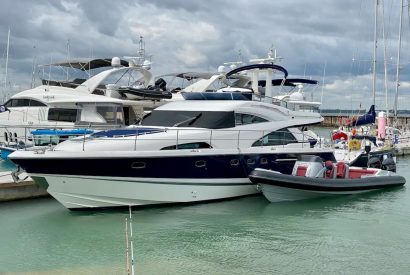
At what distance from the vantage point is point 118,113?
22578 mm

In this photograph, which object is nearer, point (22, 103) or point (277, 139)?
point (277, 139)

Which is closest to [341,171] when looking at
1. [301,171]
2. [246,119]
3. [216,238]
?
[301,171]

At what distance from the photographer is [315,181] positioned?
1417 cm

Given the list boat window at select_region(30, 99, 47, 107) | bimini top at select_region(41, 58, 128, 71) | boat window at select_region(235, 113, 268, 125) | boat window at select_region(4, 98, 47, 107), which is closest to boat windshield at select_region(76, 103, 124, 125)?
boat window at select_region(30, 99, 47, 107)

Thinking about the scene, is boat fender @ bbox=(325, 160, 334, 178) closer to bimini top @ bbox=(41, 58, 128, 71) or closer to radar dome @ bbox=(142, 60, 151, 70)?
radar dome @ bbox=(142, 60, 151, 70)

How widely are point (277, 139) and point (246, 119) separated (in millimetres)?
1257

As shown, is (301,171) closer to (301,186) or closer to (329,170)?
(301,186)

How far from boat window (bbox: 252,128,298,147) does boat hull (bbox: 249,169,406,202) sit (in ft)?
4.58

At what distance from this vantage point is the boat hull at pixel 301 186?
13.4m

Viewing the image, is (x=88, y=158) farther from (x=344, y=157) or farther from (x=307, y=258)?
(x=344, y=157)

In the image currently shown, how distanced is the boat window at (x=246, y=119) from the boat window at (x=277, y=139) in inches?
22.3

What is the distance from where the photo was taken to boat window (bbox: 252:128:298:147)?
1468 cm

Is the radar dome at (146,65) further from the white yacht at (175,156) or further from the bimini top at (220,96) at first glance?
the white yacht at (175,156)

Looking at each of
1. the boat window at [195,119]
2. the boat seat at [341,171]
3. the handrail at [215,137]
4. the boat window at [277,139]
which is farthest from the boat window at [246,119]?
the boat seat at [341,171]
